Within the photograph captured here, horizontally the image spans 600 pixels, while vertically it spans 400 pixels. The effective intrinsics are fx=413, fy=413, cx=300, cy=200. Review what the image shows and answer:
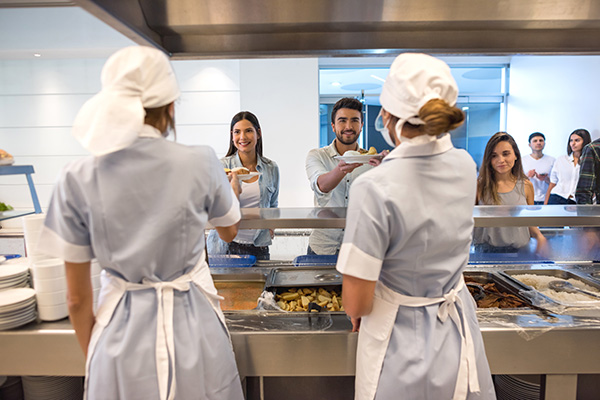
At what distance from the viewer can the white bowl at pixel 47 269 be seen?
1.41 meters

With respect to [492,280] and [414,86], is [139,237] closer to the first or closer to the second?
[414,86]

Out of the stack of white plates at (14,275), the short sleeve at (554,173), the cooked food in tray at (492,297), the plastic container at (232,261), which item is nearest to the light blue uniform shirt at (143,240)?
the stack of white plates at (14,275)

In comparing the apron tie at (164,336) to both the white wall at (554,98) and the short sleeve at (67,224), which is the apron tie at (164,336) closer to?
the short sleeve at (67,224)

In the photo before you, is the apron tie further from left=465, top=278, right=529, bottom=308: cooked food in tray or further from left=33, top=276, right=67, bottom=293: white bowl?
left=465, top=278, right=529, bottom=308: cooked food in tray

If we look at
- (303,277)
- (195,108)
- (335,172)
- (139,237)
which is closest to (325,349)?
(303,277)

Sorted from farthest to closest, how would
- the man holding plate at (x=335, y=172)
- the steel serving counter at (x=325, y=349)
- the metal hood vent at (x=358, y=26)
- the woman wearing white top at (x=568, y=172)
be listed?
the woman wearing white top at (x=568, y=172), the man holding plate at (x=335, y=172), the metal hood vent at (x=358, y=26), the steel serving counter at (x=325, y=349)

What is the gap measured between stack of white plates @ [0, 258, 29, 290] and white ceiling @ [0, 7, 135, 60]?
4575mm

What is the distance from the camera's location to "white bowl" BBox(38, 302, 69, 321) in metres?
1.44

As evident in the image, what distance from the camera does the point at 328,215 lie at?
1.63m

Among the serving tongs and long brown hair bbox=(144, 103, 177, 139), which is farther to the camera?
the serving tongs

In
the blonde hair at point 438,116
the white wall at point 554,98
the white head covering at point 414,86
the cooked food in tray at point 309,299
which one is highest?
the white wall at point 554,98

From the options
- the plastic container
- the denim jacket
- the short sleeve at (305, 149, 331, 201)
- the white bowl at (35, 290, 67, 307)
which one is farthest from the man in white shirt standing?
the white bowl at (35, 290, 67, 307)

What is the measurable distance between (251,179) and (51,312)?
4.48ft

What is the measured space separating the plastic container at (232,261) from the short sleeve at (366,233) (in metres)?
1.13
